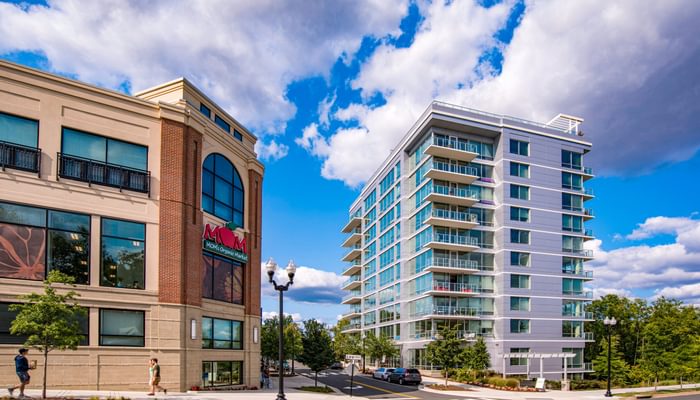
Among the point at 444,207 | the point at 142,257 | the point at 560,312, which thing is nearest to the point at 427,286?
the point at 444,207

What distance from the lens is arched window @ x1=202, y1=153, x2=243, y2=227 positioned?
27.9 m

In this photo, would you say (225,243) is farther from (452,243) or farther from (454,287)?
(454,287)

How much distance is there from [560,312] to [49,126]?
54.5m

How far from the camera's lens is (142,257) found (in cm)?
2403

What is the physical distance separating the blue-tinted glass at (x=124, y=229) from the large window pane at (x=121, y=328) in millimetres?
3301

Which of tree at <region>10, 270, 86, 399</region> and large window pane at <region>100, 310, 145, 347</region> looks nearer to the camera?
tree at <region>10, 270, 86, 399</region>

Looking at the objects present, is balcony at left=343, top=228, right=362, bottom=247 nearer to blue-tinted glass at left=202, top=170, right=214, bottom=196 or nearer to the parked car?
the parked car

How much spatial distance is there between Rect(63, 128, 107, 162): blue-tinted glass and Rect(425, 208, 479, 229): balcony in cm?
3869

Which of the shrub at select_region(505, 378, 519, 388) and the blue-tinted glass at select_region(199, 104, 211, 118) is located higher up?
the blue-tinted glass at select_region(199, 104, 211, 118)

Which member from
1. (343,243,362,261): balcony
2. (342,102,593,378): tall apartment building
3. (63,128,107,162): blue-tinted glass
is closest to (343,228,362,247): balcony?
(343,243,362,261): balcony

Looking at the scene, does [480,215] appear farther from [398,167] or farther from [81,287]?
[81,287]

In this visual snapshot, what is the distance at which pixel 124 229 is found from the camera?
2366 centimetres

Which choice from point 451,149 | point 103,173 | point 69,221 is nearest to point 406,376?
point 451,149

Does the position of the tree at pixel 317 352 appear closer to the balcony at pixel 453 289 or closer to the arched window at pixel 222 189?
the arched window at pixel 222 189
